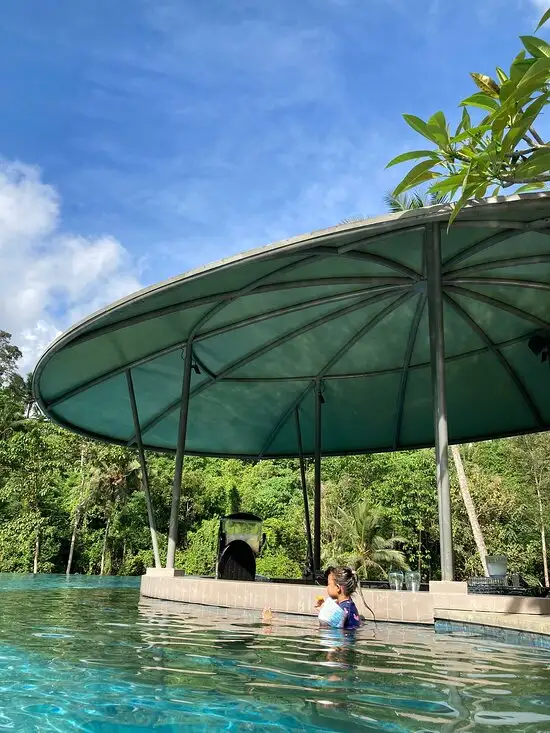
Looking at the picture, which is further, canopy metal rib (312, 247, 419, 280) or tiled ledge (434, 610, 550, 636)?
canopy metal rib (312, 247, 419, 280)

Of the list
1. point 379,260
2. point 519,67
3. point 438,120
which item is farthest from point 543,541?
point 519,67

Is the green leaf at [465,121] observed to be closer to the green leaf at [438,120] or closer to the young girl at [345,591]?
the green leaf at [438,120]

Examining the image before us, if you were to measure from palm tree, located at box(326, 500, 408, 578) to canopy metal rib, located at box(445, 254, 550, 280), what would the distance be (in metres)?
20.0

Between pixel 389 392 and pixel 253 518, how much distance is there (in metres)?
6.36

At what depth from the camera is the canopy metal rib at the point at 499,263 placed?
33.3 feet

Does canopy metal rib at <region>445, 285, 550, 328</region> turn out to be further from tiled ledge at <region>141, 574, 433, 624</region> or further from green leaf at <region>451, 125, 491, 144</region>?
green leaf at <region>451, 125, 491, 144</region>

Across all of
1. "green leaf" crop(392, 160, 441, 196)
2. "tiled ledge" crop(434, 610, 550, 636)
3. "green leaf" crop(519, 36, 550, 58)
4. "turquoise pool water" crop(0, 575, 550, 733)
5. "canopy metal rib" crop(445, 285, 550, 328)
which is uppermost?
"canopy metal rib" crop(445, 285, 550, 328)

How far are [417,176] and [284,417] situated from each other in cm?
1465

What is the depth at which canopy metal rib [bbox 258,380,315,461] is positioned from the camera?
59.4 ft

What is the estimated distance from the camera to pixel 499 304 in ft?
42.3

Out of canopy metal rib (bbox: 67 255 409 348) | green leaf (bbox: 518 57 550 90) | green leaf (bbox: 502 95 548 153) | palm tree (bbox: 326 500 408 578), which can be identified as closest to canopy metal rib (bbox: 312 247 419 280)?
canopy metal rib (bbox: 67 255 409 348)

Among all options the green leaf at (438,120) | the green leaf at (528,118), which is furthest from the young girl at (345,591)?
the green leaf at (528,118)

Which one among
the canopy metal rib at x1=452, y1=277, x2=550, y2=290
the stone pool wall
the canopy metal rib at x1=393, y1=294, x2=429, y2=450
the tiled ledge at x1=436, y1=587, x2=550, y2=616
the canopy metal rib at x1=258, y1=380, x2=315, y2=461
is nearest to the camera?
the stone pool wall

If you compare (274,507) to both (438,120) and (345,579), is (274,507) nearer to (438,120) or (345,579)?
(345,579)
